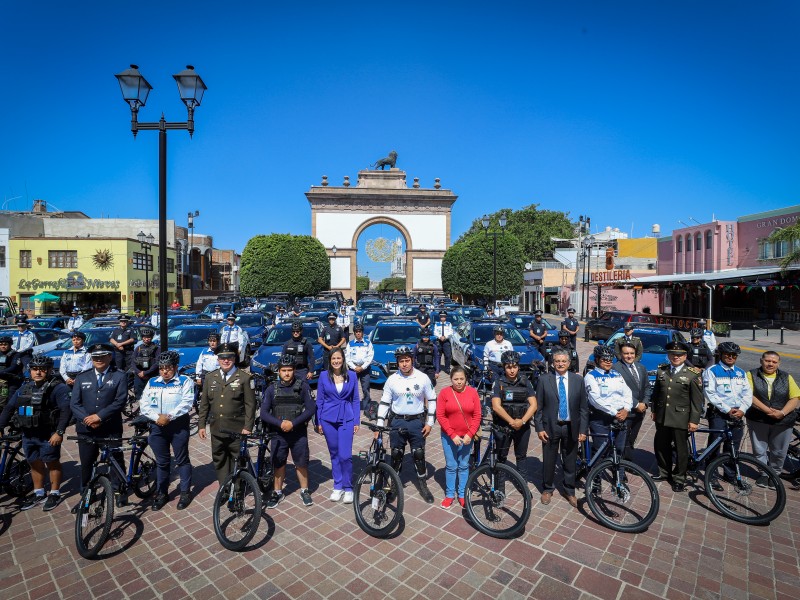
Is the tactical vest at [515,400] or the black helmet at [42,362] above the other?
the black helmet at [42,362]

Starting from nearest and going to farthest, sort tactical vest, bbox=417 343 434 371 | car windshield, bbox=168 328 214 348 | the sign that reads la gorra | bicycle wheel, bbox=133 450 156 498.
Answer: bicycle wheel, bbox=133 450 156 498 < tactical vest, bbox=417 343 434 371 < car windshield, bbox=168 328 214 348 < the sign that reads la gorra

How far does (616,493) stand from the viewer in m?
5.02

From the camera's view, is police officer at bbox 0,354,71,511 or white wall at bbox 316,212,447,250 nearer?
police officer at bbox 0,354,71,511

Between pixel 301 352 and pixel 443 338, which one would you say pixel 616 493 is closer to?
pixel 301 352

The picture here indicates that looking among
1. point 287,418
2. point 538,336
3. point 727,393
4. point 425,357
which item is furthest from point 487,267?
point 287,418

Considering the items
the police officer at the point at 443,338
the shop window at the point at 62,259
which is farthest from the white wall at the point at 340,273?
the police officer at the point at 443,338

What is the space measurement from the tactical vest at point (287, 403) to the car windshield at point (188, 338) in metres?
7.08

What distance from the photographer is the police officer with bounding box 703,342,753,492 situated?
17.9 ft

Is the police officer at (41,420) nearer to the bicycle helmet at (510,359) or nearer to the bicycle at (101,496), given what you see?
the bicycle at (101,496)

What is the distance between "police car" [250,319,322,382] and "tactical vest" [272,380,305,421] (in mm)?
4299

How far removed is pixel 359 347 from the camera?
8766 millimetres

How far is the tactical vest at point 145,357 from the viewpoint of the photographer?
8.36 metres

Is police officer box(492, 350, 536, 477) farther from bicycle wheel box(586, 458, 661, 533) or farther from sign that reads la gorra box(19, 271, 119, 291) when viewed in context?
sign that reads la gorra box(19, 271, 119, 291)

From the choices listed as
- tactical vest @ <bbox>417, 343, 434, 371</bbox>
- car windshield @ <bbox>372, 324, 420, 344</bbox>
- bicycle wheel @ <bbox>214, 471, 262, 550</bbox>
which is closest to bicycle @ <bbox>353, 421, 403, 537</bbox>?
bicycle wheel @ <bbox>214, 471, 262, 550</bbox>
